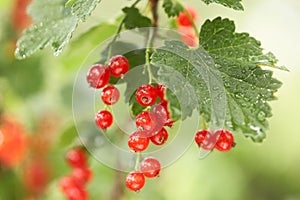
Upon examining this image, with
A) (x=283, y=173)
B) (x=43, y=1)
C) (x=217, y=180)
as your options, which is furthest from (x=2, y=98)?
(x=283, y=173)

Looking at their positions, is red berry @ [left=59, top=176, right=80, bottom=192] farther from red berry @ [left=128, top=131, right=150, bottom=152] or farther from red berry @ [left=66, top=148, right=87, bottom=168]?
red berry @ [left=128, top=131, right=150, bottom=152]

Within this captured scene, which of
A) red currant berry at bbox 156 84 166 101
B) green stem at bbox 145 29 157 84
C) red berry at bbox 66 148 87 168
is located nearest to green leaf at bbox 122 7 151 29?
green stem at bbox 145 29 157 84

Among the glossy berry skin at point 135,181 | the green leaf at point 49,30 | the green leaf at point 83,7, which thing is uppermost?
the green leaf at point 49,30

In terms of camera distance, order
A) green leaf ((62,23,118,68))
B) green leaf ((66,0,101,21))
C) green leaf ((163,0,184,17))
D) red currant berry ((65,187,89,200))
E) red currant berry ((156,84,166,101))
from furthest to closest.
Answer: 1. red currant berry ((65,187,89,200))
2. green leaf ((62,23,118,68))
3. green leaf ((163,0,184,17))
4. red currant berry ((156,84,166,101))
5. green leaf ((66,0,101,21))

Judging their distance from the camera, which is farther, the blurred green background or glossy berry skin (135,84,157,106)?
the blurred green background

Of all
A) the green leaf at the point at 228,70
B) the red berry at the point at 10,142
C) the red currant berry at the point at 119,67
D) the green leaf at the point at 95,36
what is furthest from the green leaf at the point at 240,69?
the red berry at the point at 10,142

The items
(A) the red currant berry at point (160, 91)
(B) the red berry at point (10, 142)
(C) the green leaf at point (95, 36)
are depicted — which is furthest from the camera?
A: (B) the red berry at point (10, 142)

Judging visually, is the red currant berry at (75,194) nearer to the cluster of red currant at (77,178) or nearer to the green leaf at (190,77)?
the cluster of red currant at (77,178)

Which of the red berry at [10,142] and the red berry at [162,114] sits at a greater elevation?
the red berry at [10,142]

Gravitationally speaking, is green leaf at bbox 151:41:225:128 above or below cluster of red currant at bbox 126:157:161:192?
above
